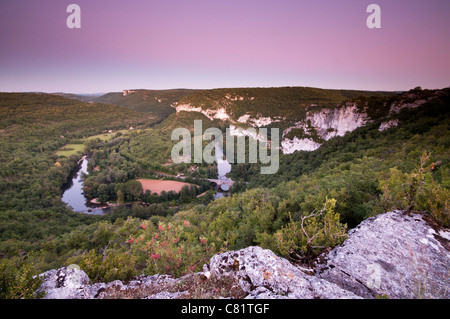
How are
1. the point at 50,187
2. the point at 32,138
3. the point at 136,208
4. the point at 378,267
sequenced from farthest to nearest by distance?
1. the point at 32,138
2. the point at 50,187
3. the point at 136,208
4. the point at 378,267

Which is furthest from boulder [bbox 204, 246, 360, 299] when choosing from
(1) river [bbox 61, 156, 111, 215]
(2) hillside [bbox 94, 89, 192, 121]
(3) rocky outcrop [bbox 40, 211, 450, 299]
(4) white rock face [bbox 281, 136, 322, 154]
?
(2) hillside [bbox 94, 89, 192, 121]

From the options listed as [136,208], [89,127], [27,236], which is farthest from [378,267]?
[89,127]

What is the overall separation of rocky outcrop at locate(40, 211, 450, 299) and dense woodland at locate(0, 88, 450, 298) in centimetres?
51

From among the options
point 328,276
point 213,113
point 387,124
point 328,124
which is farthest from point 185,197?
point 213,113

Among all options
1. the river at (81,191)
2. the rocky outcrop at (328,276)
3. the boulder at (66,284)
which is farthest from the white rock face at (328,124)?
the boulder at (66,284)

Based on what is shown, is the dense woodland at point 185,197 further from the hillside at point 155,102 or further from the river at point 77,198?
the hillside at point 155,102

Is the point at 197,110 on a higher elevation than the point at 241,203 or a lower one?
higher

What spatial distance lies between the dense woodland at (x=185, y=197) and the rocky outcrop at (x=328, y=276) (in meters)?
0.51

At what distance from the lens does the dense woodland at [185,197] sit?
5297mm

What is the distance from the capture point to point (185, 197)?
49375mm

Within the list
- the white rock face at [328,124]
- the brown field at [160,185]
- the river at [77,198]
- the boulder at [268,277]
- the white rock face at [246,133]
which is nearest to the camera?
the boulder at [268,277]
